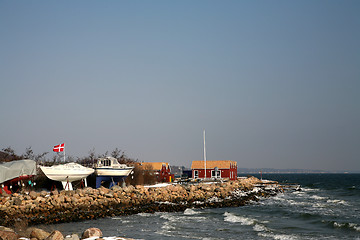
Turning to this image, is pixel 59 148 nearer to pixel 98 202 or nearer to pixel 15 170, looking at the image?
pixel 15 170

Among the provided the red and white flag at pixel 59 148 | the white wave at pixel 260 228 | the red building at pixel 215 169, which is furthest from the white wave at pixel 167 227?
the red building at pixel 215 169

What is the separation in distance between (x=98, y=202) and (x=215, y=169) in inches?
1388

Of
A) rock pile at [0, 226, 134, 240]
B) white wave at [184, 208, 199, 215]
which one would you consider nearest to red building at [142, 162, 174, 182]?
white wave at [184, 208, 199, 215]

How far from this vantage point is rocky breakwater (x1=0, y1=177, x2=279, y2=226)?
88.3 ft

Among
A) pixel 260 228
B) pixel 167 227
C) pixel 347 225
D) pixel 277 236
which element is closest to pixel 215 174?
A: pixel 347 225

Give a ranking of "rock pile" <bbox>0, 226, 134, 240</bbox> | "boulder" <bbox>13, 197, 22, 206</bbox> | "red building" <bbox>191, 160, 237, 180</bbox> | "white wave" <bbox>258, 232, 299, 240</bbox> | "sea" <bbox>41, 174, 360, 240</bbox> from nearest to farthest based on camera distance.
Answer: "rock pile" <bbox>0, 226, 134, 240</bbox>
"white wave" <bbox>258, 232, 299, 240</bbox>
"sea" <bbox>41, 174, 360, 240</bbox>
"boulder" <bbox>13, 197, 22, 206</bbox>
"red building" <bbox>191, 160, 237, 180</bbox>

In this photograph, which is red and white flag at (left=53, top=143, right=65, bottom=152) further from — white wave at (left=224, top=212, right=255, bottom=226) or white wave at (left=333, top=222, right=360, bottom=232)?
white wave at (left=333, top=222, right=360, bottom=232)

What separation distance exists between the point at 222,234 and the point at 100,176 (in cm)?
2143

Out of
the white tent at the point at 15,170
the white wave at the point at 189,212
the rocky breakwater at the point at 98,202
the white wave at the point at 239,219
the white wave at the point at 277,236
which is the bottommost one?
the white wave at the point at 277,236

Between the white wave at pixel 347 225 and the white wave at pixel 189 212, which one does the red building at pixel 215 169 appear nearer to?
the white wave at pixel 189 212

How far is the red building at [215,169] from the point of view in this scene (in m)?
65.6

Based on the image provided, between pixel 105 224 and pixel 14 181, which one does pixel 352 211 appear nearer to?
pixel 105 224

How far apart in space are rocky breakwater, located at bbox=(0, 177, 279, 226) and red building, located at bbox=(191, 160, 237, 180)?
22.0 meters

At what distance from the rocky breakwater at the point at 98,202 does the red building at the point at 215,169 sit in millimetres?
22012
